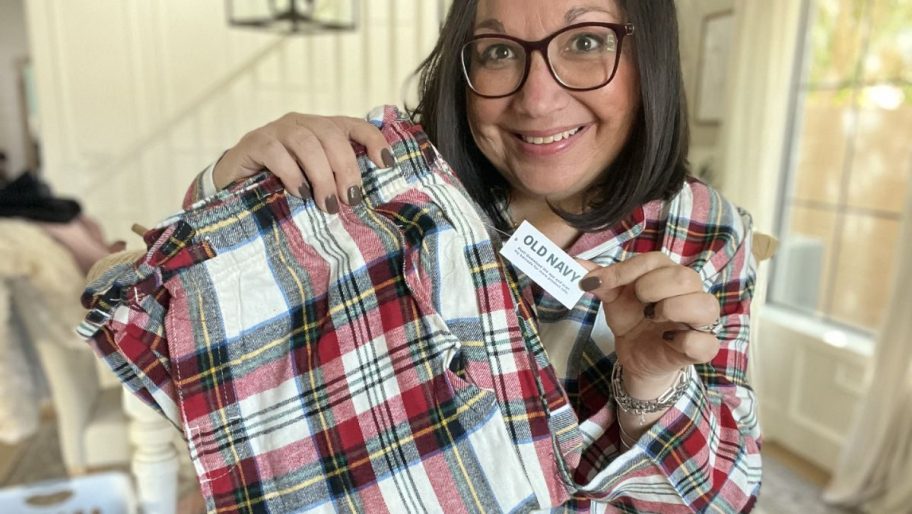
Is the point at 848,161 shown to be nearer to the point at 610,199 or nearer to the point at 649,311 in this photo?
the point at 610,199

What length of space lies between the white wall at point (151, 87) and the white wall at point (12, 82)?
3936 mm

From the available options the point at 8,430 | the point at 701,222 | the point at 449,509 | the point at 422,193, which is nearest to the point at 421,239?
the point at 422,193

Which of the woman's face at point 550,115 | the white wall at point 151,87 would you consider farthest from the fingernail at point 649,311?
the white wall at point 151,87

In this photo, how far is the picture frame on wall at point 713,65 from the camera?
8.86ft

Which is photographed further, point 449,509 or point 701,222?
point 701,222

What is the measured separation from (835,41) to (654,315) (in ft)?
8.20

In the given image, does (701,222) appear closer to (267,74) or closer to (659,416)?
(659,416)

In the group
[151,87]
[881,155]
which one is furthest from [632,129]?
[151,87]

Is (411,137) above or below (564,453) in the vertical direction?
above

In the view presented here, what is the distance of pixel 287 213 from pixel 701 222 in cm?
53

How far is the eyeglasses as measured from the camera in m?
0.70

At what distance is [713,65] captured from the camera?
2.80 m

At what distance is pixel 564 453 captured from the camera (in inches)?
25.2

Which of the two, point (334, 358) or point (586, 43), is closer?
point (334, 358)
